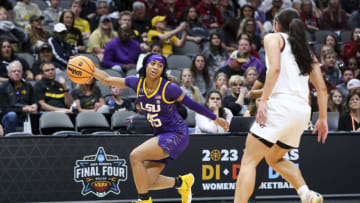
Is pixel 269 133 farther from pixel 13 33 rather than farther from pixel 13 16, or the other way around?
pixel 13 16

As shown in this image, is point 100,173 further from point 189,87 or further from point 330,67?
point 330,67

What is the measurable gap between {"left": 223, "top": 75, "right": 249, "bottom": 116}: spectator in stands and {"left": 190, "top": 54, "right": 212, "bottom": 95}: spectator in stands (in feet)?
2.93

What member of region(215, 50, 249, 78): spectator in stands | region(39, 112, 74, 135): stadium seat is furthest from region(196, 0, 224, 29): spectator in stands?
region(39, 112, 74, 135): stadium seat

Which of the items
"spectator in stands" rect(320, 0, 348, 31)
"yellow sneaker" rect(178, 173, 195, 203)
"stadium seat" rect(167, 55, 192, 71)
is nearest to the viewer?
"yellow sneaker" rect(178, 173, 195, 203)

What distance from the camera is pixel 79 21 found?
12914mm

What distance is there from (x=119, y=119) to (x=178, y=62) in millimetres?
2984

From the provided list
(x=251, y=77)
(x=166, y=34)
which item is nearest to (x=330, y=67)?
(x=251, y=77)

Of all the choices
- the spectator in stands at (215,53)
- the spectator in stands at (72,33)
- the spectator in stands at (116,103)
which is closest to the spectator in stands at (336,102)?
the spectator in stands at (215,53)

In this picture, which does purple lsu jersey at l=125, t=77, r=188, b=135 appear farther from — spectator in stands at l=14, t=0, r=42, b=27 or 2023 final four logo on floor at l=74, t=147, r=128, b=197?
spectator in stands at l=14, t=0, r=42, b=27

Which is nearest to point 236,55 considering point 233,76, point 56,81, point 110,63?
point 233,76

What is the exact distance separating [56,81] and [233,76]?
3081mm

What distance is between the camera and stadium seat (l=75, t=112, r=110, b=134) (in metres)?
9.43

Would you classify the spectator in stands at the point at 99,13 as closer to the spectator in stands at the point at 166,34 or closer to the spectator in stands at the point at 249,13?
the spectator in stands at the point at 166,34

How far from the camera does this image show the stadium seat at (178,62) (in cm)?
1202
